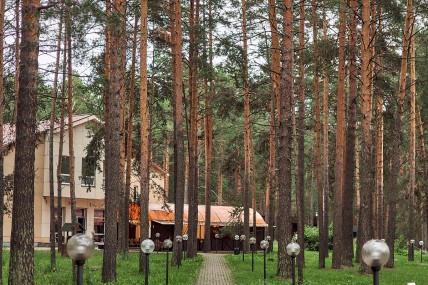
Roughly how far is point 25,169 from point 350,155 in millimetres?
12737

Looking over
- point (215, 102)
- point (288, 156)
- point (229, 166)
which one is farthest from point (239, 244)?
point (288, 156)

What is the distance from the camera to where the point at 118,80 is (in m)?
15.9

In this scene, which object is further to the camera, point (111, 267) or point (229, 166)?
point (229, 166)

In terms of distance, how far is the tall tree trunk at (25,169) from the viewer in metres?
11.4

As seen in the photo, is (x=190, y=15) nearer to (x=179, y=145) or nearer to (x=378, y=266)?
(x=179, y=145)

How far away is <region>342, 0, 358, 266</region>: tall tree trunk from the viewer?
21.7 m

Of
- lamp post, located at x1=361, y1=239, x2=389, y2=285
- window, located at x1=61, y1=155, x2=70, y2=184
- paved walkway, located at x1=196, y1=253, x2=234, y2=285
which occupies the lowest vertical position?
paved walkway, located at x1=196, y1=253, x2=234, y2=285

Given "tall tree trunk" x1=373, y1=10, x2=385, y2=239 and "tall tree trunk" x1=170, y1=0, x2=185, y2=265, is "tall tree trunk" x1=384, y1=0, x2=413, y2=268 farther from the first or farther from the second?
"tall tree trunk" x1=170, y1=0, x2=185, y2=265

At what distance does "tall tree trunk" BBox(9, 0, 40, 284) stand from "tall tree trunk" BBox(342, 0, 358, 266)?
38.4ft

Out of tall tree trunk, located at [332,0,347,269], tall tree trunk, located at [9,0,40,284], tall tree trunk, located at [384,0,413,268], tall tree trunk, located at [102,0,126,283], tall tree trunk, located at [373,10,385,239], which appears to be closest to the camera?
tall tree trunk, located at [9,0,40,284]

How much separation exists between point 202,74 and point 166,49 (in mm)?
5889

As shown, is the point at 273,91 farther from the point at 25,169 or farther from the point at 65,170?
the point at 25,169

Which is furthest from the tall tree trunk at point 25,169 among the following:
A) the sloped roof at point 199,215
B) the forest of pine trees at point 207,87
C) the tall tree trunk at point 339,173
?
the sloped roof at point 199,215

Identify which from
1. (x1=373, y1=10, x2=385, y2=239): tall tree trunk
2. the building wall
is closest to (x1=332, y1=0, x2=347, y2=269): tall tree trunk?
(x1=373, y1=10, x2=385, y2=239): tall tree trunk
